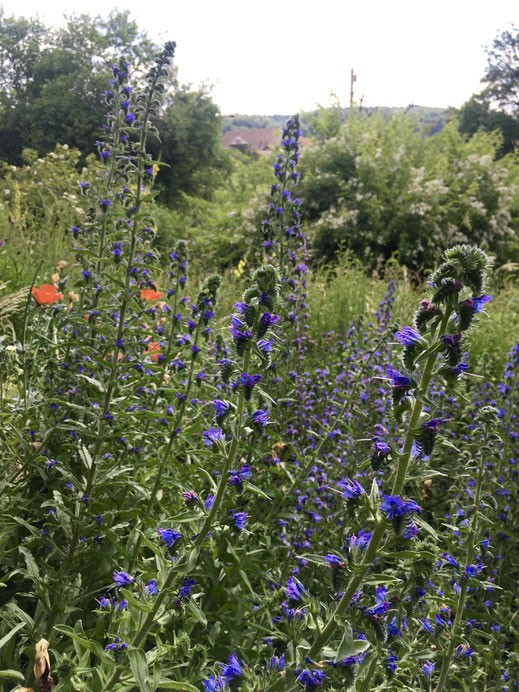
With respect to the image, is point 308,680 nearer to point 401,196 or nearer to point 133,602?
point 133,602

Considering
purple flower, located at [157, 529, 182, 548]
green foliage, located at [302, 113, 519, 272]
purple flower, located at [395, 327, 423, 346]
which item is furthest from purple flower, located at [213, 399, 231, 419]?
green foliage, located at [302, 113, 519, 272]

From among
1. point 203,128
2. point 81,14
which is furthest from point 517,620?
point 81,14

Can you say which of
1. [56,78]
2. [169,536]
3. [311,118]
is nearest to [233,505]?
[169,536]

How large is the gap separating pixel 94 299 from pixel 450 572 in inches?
105

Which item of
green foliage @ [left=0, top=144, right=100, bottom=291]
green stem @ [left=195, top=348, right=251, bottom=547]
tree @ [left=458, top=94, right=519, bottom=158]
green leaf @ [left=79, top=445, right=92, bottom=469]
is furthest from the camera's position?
tree @ [left=458, top=94, right=519, bottom=158]

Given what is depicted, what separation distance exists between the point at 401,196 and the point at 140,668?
1244 centimetres

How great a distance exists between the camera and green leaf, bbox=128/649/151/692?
1474mm

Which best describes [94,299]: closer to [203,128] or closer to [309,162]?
[309,162]

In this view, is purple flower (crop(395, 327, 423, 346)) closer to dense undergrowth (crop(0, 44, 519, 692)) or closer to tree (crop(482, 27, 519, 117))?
dense undergrowth (crop(0, 44, 519, 692))

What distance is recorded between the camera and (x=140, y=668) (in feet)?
4.94

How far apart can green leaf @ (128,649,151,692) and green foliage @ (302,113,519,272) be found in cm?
1054

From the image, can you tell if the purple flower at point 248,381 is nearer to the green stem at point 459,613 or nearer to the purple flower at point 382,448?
the purple flower at point 382,448

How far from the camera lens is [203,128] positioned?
28.8 m

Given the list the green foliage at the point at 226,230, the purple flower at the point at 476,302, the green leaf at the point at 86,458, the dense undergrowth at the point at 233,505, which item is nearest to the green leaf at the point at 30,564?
the dense undergrowth at the point at 233,505
